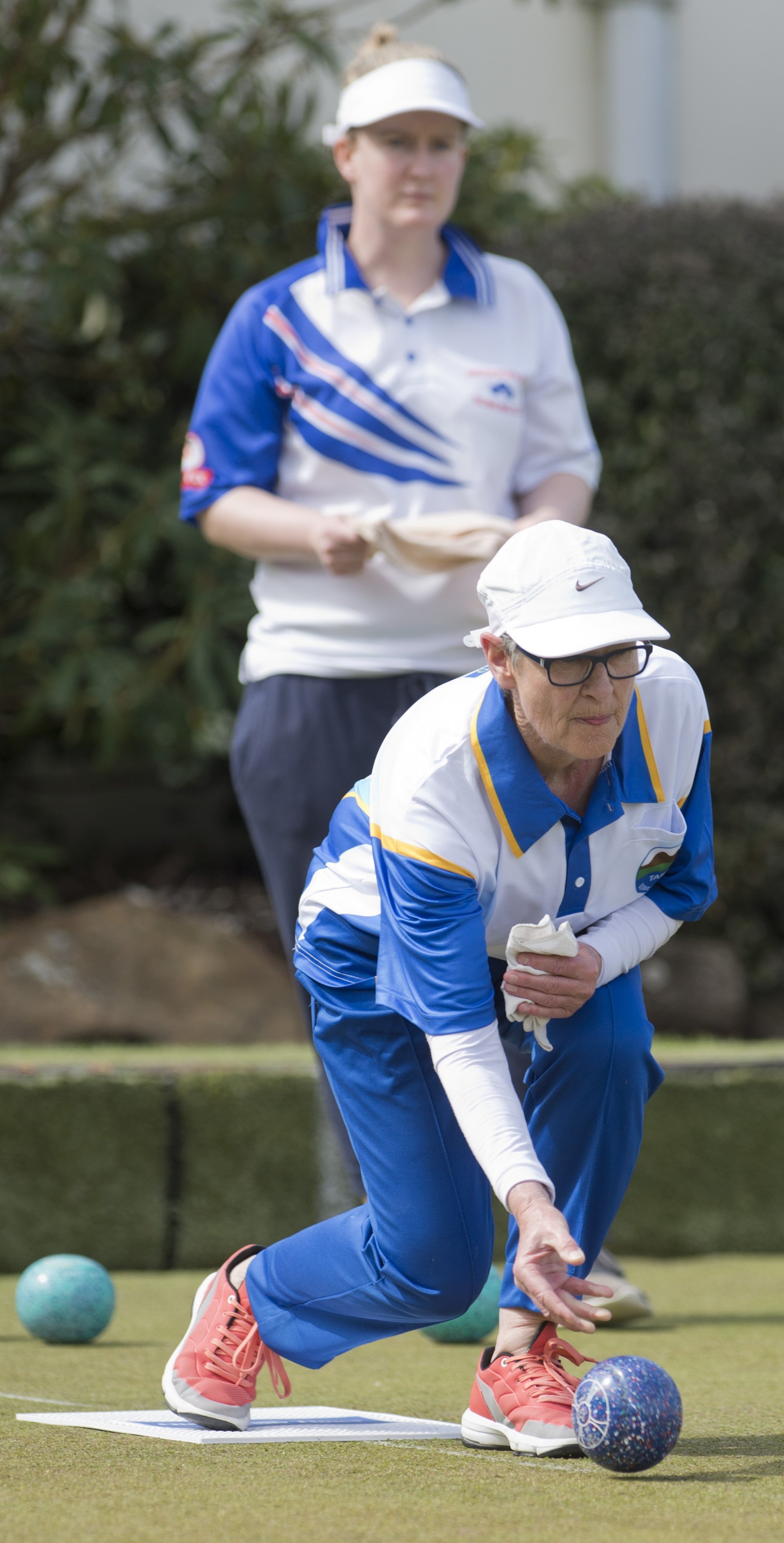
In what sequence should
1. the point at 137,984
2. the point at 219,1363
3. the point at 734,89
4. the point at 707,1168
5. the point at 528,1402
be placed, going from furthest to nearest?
the point at 734,89, the point at 137,984, the point at 707,1168, the point at 219,1363, the point at 528,1402

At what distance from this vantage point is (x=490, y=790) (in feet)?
7.80

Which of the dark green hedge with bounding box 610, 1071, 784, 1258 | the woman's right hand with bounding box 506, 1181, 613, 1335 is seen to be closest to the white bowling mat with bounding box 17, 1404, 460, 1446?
the woman's right hand with bounding box 506, 1181, 613, 1335

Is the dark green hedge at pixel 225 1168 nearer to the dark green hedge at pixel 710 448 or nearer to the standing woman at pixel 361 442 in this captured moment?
the standing woman at pixel 361 442

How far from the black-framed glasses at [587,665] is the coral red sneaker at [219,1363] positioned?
104 centimetres

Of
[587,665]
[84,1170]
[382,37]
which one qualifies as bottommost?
[84,1170]

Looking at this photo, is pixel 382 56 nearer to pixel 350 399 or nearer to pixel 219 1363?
pixel 350 399

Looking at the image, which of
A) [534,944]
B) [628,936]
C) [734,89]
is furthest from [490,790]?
[734,89]

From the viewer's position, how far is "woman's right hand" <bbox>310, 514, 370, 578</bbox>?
3.27 metres

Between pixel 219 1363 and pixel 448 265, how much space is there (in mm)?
1973

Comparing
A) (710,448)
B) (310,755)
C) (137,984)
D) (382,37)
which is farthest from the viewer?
(710,448)

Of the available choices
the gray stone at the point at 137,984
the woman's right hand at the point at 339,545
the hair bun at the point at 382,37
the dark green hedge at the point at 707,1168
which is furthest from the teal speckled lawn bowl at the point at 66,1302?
the gray stone at the point at 137,984

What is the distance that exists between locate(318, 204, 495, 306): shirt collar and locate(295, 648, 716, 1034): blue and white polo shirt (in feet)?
3.89

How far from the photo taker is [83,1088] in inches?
172

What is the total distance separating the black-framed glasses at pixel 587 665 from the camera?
7.45ft
